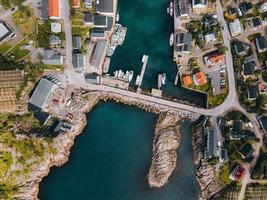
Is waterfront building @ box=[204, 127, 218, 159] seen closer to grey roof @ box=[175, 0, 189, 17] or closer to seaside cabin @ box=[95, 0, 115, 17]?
grey roof @ box=[175, 0, 189, 17]

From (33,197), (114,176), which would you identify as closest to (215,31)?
(114,176)

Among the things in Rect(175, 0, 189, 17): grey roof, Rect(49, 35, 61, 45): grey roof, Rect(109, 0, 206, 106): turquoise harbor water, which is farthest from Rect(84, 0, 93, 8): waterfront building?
Rect(175, 0, 189, 17): grey roof

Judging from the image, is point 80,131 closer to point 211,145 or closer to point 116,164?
point 116,164

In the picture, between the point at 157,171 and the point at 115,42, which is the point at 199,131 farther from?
the point at 115,42

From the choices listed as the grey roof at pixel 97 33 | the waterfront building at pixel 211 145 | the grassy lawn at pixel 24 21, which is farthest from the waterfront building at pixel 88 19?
the waterfront building at pixel 211 145

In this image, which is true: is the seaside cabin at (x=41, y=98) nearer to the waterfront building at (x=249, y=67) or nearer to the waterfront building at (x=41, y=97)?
the waterfront building at (x=41, y=97)
